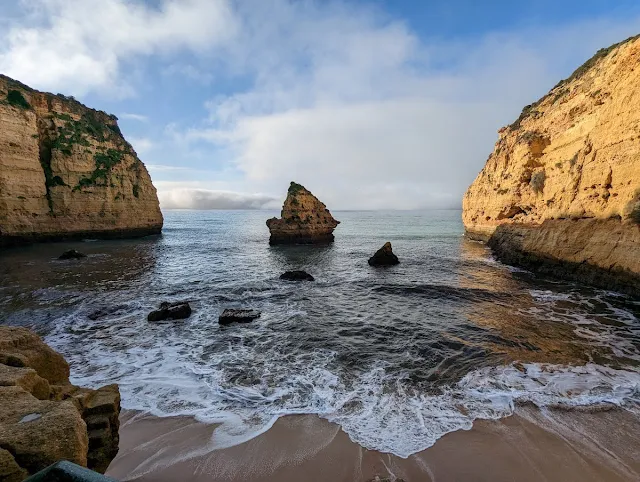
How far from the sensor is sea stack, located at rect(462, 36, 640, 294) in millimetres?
16031

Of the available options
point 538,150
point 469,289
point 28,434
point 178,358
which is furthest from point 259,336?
point 538,150

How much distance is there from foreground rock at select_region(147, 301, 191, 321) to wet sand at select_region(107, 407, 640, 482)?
23.4 ft

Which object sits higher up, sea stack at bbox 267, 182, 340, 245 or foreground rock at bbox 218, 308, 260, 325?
sea stack at bbox 267, 182, 340, 245

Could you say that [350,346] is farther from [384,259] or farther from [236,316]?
[384,259]

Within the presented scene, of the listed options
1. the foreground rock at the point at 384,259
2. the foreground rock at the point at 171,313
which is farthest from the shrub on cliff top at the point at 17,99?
the foreground rock at the point at 384,259

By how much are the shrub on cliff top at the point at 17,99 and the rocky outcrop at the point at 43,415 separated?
134 feet

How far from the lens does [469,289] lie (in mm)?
18344

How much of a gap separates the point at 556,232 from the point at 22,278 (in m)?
35.4

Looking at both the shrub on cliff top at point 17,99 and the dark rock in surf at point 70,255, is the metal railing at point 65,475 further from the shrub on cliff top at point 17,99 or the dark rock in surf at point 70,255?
the shrub on cliff top at point 17,99

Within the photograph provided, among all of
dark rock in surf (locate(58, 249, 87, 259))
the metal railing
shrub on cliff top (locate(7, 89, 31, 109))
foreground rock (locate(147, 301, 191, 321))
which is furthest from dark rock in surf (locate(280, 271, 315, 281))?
Answer: shrub on cliff top (locate(7, 89, 31, 109))

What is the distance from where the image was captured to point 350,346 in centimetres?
1091

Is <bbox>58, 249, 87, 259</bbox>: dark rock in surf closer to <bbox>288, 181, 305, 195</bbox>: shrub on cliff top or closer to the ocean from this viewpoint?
the ocean

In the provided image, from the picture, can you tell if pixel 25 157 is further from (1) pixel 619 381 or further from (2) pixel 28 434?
(1) pixel 619 381

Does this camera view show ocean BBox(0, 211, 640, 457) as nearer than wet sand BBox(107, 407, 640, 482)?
No
